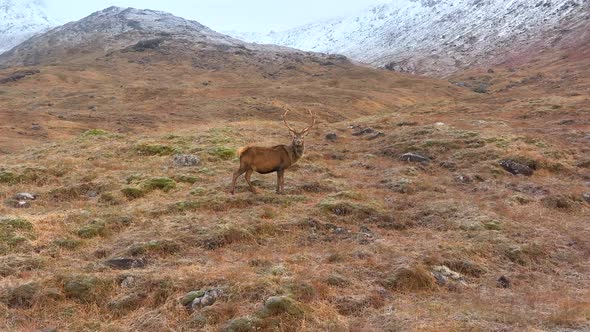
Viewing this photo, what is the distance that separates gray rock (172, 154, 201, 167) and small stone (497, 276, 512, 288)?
1355cm

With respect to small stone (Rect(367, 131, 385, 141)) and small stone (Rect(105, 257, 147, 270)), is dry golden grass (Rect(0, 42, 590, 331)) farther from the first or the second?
small stone (Rect(367, 131, 385, 141))

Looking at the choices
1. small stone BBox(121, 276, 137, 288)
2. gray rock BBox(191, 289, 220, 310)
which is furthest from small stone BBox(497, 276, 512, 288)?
small stone BBox(121, 276, 137, 288)

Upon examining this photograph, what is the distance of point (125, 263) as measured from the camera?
34.4 ft

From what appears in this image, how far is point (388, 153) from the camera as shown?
969 inches

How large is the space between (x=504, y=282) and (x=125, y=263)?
7.73 m

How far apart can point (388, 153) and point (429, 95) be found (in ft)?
181

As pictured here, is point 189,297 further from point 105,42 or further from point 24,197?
point 105,42

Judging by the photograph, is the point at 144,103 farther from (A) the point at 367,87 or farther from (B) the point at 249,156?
(B) the point at 249,156

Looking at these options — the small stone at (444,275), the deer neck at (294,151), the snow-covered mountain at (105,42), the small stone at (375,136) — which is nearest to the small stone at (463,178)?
the deer neck at (294,151)

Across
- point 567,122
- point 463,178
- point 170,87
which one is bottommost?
point 463,178

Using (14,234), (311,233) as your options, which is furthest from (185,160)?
(311,233)

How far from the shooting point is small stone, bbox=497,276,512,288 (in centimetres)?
1011

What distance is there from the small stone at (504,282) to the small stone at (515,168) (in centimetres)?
1105

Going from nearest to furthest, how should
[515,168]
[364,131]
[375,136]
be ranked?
[515,168]
[375,136]
[364,131]
